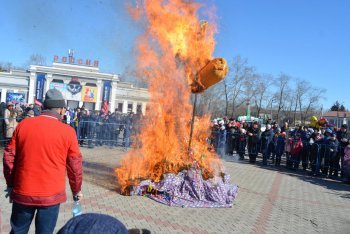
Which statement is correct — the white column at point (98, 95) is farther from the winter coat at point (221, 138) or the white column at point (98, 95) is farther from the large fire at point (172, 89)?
A: the large fire at point (172, 89)

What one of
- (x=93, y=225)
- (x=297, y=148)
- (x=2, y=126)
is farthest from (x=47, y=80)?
(x=93, y=225)

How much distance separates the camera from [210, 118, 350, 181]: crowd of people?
522 inches

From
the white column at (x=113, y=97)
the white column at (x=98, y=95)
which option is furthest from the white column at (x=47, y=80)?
the white column at (x=113, y=97)

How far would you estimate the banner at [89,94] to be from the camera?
181 feet

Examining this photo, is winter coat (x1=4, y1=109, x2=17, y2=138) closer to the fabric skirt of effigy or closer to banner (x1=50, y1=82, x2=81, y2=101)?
the fabric skirt of effigy

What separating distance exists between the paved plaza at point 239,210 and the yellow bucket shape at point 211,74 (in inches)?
113

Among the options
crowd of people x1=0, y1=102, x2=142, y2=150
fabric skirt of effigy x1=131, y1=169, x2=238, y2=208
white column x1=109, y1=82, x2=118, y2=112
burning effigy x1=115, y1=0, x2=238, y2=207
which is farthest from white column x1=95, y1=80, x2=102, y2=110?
fabric skirt of effigy x1=131, y1=169, x2=238, y2=208

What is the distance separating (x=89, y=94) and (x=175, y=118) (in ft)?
161

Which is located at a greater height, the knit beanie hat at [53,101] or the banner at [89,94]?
the banner at [89,94]

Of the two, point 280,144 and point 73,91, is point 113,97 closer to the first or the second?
point 73,91

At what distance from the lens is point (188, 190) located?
7730mm

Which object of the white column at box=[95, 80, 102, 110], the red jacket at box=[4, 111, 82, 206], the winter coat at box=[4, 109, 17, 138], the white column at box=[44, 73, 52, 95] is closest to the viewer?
the red jacket at box=[4, 111, 82, 206]

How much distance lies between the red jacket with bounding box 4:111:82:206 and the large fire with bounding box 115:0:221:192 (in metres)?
4.70

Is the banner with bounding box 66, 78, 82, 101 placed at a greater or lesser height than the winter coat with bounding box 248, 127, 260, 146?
greater
